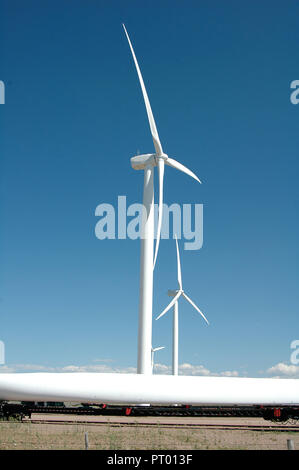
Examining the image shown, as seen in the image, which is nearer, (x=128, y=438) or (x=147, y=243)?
(x=128, y=438)

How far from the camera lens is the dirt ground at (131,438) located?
82.8 ft

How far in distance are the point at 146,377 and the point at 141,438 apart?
6159 mm

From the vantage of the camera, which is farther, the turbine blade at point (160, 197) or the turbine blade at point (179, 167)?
the turbine blade at point (179, 167)

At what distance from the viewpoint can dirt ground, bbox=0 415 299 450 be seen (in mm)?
25250

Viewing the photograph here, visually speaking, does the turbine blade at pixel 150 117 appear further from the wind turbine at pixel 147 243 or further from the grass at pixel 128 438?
the grass at pixel 128 438

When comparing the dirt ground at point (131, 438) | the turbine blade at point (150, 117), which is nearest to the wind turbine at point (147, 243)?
the turbine blade at point (150, 117)

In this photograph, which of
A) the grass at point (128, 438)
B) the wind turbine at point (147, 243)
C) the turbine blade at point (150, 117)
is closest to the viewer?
the grass at point (128, 438)

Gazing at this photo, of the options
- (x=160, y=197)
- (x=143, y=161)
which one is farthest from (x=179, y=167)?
(x=160, y=197)

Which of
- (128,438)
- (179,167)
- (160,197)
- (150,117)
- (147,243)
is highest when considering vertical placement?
(150,117)

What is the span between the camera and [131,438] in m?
28.3

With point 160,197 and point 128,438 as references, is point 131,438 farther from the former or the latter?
point 160,197

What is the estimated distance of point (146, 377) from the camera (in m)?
34.7

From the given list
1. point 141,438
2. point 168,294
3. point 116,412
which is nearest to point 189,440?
point 141,438

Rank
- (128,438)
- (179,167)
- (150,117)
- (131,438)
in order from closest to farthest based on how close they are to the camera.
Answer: (131,438)
(128,438)
(150,117)
(179,167)
